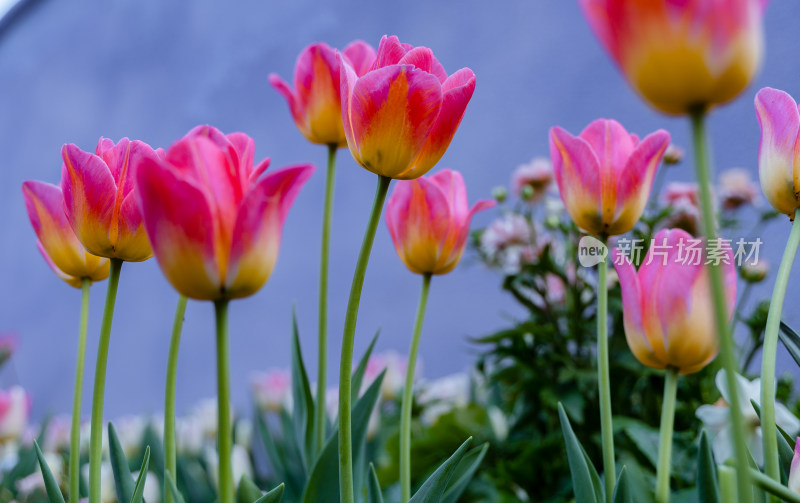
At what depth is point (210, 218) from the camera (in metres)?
0.20

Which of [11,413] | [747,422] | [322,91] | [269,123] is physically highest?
[269,123]

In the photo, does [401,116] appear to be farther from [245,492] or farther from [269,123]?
[269,123]

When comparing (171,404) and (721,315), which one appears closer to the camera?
(721,315)

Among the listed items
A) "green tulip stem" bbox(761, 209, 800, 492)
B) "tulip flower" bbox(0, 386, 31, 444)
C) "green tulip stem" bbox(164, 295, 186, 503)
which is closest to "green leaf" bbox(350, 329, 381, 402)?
"green tulip stem" bbox(164, 295, 186, 503)

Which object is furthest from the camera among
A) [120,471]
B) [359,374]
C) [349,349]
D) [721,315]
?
[359,374]

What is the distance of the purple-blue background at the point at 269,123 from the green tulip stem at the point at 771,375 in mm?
98

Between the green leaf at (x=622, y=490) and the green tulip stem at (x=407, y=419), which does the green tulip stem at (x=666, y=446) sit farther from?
the green tulip stem at (x=407, y=419)

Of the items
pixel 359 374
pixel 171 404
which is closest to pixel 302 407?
pixel 359 374

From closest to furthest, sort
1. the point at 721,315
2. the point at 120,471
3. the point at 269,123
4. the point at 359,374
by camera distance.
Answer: the point at 721,315 → the point at 120,471 → the point at 359,374 → the point at 269,123

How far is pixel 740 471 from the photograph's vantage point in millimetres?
152

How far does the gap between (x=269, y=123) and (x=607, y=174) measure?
2.06 metres

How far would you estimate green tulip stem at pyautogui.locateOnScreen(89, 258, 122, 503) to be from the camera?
0.29 m

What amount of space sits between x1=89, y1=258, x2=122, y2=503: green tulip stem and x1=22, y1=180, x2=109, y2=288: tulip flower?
2.3 inches

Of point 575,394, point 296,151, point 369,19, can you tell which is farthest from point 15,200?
point 575,394
